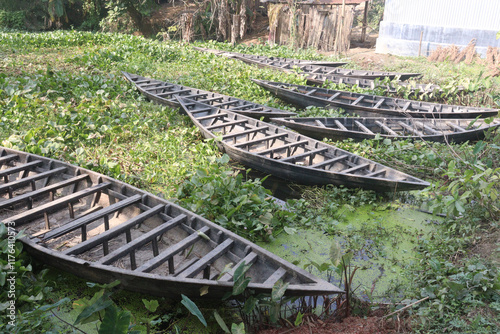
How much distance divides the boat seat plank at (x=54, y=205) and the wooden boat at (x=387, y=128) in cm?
338

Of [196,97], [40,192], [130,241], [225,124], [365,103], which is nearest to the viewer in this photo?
[130,241]

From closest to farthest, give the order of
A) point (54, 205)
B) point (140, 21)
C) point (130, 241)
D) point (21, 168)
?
point (130, 241) → point (54, 205) → point (21, 168) → point (140, 21)

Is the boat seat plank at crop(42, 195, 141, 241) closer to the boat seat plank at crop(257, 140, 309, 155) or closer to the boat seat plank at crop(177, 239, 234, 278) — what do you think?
the boat seat plank at crop(177, 239, 234, 278)

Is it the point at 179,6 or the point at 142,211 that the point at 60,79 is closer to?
the point at 142,211

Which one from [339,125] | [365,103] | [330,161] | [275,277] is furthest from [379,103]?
[275,277]

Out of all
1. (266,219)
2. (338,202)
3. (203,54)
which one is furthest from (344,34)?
(266,219)

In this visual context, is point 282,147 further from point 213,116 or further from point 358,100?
point 358,100

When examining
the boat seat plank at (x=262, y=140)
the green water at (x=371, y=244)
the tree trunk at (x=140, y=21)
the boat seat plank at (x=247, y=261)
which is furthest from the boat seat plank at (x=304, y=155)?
the tree trunk at (x=140, y=21)

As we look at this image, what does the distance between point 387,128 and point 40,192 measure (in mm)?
5505

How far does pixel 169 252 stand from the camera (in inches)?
128

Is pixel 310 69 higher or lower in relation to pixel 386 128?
higher

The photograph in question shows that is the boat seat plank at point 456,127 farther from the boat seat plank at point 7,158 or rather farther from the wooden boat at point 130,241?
the boat seat plank at point 7,158

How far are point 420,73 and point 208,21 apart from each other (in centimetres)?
948

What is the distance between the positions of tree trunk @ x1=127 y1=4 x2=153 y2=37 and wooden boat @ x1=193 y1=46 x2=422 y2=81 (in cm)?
778
